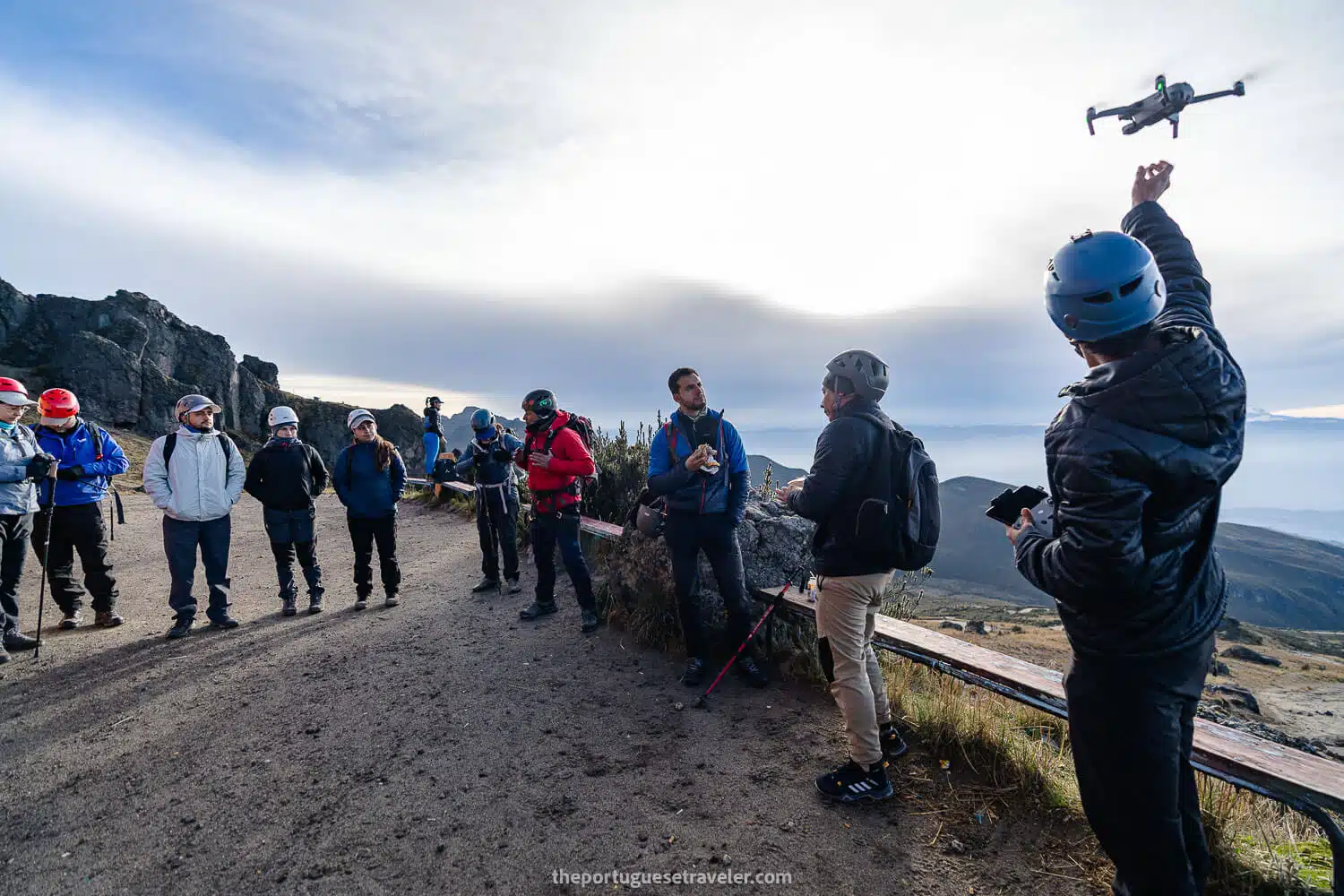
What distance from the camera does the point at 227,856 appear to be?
3.03 metres

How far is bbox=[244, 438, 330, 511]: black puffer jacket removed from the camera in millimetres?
6637

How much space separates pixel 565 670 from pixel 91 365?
252 feet

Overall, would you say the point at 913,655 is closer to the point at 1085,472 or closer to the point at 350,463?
the point at 1085,472

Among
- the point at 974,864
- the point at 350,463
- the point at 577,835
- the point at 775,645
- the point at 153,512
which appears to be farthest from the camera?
the point at 153,512

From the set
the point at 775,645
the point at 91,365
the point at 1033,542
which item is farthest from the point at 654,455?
the point at 91,365

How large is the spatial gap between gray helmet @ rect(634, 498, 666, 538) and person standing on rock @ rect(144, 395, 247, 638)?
13.1 ft

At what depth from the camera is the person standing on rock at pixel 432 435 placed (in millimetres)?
10578

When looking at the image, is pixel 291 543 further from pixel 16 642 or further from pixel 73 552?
pixel 16 642

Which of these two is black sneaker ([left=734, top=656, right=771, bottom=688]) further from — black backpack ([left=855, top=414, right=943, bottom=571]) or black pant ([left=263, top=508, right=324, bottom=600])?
black pant ([left=263, top=508, right=324, bottom=600])

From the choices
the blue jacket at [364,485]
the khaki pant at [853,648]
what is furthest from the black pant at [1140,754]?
the blue jacket at [364,485]

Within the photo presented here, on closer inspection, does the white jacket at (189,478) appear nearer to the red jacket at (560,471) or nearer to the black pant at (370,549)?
the black pant at (370,549)

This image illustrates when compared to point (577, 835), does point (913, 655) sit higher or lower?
higher

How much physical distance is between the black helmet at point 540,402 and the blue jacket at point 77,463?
408 cm

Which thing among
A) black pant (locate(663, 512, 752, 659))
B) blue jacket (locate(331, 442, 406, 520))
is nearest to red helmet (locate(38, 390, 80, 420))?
blue jacket (locate(331, 442, 406, 520))
